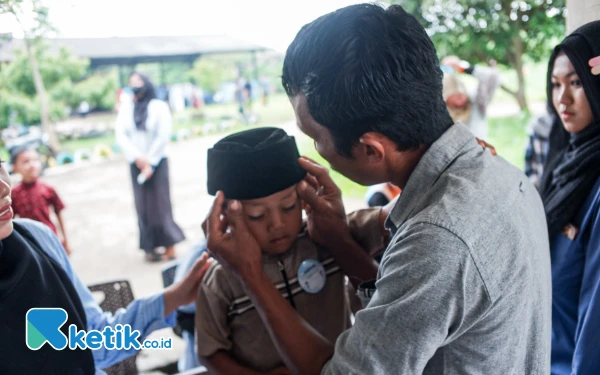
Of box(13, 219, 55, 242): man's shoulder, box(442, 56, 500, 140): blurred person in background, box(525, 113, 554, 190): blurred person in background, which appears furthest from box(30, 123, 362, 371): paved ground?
box(13, 219, 55, 242): man's shoulder

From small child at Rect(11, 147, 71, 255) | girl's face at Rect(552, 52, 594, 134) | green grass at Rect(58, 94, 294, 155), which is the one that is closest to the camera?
girl's face at Rect(552, 52, 594, 134)

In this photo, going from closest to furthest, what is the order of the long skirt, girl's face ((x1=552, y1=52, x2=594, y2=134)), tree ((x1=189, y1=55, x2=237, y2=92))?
girl's face ((x1=552, y1=52, x2=594, y2=134)) < the long skirt < tree ((x1=189, y1=55, x2=237, y2=92))

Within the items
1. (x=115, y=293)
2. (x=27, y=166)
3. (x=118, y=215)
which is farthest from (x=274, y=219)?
(x=118, y=215)

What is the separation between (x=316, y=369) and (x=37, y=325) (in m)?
0.61

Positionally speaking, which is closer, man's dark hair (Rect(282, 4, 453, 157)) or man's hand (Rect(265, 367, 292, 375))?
man's dark hair (Rect(282, 4, 453, 157))

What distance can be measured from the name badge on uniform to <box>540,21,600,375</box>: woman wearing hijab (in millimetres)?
689

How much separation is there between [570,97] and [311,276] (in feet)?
3.27

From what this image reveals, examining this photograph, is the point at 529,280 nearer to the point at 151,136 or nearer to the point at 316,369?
the point at 316,369

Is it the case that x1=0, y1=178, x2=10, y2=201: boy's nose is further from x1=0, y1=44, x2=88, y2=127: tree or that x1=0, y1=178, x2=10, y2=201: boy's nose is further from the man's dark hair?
x1=0, y1=44, x2=88, y2=127: tree

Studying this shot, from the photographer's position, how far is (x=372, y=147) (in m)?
0.88

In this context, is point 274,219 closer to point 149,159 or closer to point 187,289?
point 187,289

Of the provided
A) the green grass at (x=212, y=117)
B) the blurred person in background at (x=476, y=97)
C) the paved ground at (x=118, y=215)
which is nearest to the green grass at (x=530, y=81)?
the blurred person in background at (x=476, y=97)

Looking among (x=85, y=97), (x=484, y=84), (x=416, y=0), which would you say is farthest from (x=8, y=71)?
(x=416, y=0)

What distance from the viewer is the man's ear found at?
86cm
